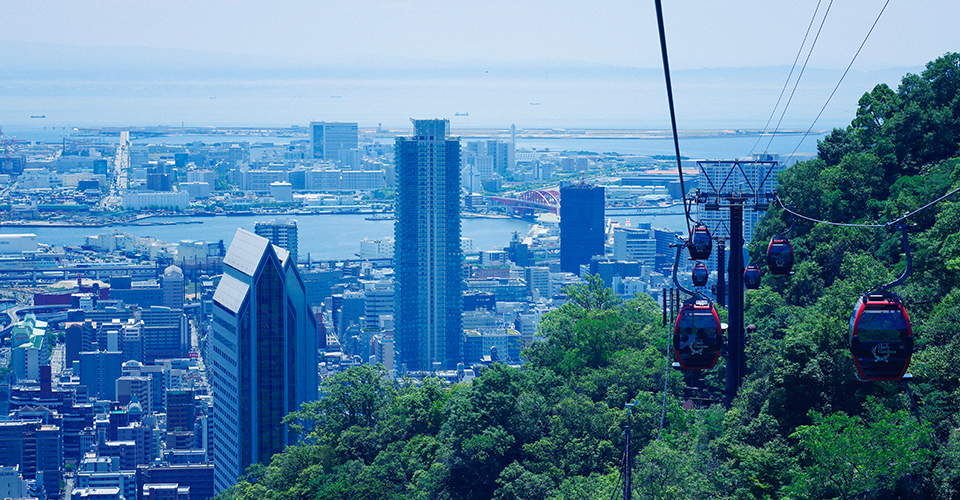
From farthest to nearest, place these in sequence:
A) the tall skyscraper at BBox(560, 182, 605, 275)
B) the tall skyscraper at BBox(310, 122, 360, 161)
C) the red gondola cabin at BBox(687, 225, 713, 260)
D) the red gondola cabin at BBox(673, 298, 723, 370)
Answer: the tall skyscraper at BBox(310, 122, 360, 161) → the tall skyscraper at BBox(560, 182, 605, 275) → the red gondola cabin at BBox(687, 225, 713, 260) → the red gondola cabin at BBox(673, 298, 723, 370)

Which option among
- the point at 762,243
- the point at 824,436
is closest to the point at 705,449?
the point at 824,436

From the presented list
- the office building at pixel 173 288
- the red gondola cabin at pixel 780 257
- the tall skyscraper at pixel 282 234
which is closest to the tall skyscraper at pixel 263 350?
the red gondola cabin at pixel 780 257

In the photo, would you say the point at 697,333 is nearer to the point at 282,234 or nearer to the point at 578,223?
the point at 282,234

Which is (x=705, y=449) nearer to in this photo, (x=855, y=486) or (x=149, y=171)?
(x=855, y=486)

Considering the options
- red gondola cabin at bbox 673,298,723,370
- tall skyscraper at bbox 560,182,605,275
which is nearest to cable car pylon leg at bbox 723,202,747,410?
red gondola cabin at bbox 673,298,723,370

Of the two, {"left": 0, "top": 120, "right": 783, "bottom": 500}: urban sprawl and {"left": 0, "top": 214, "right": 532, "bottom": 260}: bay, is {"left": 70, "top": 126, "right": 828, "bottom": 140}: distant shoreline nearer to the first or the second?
{"left": 0, "top": 120, "right": 783, "bottom": 500}: urban sprawl

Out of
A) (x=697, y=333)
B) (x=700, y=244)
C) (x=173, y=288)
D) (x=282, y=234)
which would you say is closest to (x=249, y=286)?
(x=700, y=244)
